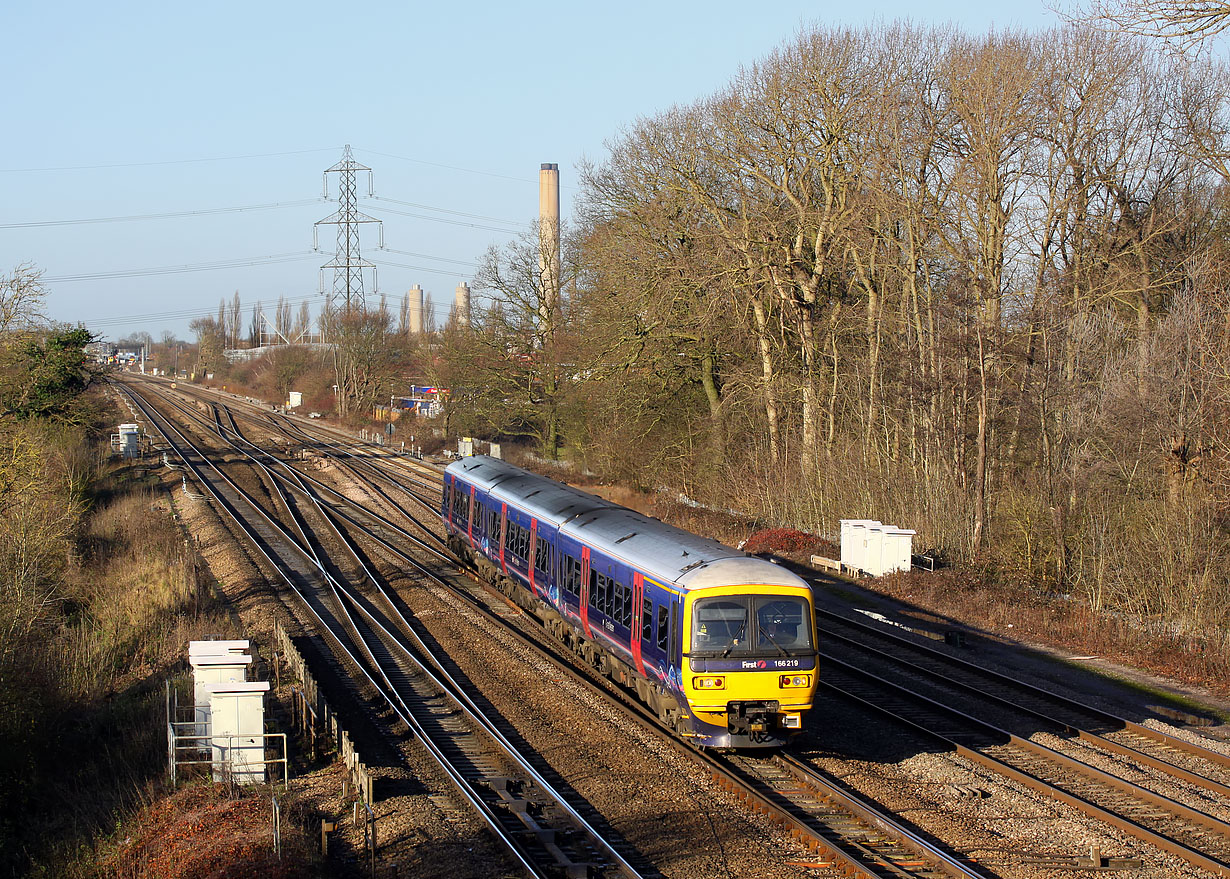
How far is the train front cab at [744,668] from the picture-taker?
10859 millimetres

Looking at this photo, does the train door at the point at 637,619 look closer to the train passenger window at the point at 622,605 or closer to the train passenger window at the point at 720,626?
the train passenger window at the point at 622,605

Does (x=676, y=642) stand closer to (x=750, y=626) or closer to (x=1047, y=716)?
(x=750, y=626)

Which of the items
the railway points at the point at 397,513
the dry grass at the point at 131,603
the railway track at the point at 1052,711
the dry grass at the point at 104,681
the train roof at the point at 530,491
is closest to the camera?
the railway points at the point at 397,513

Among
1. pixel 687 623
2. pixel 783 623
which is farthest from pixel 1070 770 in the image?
pixel 687 623

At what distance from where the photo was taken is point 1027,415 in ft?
78.2

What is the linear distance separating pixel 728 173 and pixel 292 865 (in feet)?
82.9

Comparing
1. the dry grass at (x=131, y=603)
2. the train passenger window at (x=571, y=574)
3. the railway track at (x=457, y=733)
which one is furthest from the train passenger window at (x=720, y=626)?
the dry grass at (x=131, y=603)

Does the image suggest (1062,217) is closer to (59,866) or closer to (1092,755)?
(1092,755)

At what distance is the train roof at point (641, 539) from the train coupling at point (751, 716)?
1278 millimetres

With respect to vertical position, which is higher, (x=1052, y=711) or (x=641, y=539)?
(x=641, y=539)

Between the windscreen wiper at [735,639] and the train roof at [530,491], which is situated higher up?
the train roof at [530,491]

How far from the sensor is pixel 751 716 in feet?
35.8

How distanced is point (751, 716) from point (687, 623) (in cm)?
117

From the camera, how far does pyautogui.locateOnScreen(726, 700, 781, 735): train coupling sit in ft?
35.7
